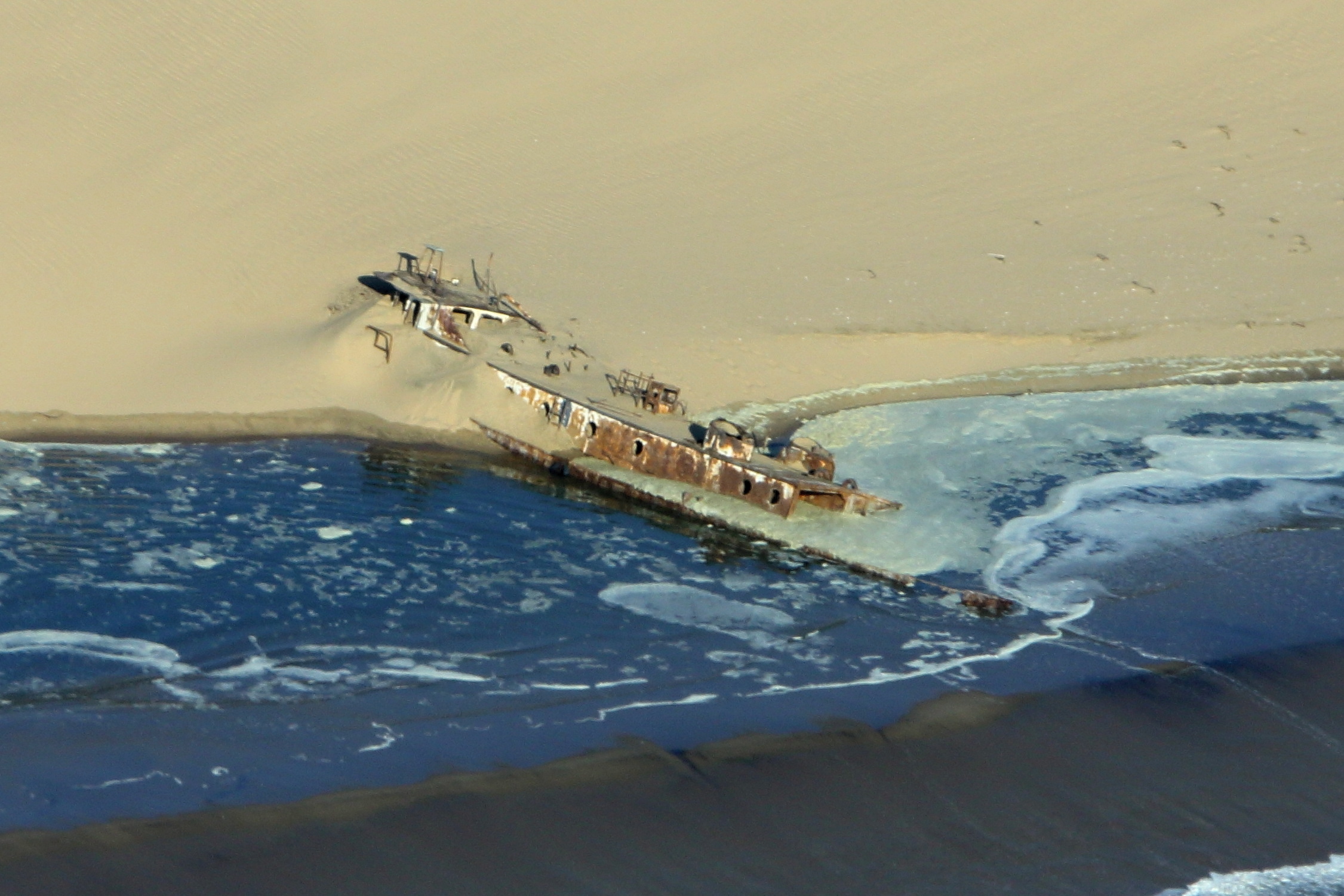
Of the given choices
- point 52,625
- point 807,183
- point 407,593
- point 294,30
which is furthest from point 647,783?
point 294,30

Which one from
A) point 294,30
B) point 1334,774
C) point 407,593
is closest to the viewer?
point 1334,774

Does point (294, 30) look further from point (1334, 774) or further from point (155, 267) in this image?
point (1334, 774)

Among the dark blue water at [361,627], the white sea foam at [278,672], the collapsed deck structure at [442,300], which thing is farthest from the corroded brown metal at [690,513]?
the white sea foam at [278,672]

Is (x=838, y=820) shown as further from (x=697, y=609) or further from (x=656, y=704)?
(x=697, y=609)

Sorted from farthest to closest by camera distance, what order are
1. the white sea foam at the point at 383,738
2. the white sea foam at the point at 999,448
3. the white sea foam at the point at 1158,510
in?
the white sea foam at the point at 999,448 → the white sea foam at the point at 1158,510 → the white sea foam at the point at 383,738

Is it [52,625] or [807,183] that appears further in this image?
[807,183]

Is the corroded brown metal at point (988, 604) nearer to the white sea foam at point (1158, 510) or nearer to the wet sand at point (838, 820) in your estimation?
the white sea foam at point (1158, 510)
